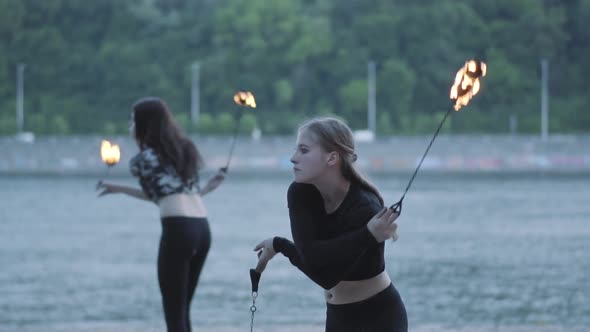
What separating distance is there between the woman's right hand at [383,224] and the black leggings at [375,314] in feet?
1.26

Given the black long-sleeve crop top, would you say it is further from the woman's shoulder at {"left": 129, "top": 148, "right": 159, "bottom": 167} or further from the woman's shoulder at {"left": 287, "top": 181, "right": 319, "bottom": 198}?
the woman's shoulder at {"left": 129, "top": 148, "right": 159, "bottom": 167}

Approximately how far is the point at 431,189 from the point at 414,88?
37574 mm

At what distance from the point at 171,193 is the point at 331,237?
8.42ft

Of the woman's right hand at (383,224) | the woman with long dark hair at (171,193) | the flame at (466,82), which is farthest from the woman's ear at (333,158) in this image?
the woman with long dark hair at (171,193)

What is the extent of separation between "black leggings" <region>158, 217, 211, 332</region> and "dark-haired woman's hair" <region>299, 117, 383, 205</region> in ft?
8.08

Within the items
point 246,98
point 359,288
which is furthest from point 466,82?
point 246,98

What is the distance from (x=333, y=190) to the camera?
13.7 ft

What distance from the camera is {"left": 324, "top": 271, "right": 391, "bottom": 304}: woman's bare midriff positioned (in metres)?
4.22

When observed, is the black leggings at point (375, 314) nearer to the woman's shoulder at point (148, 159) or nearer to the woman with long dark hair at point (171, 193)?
the woman with long dark hair at point (171, 193)

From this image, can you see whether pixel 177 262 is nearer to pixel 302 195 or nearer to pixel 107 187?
pixel 107 187

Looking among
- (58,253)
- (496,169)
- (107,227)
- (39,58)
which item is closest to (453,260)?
(58,253)

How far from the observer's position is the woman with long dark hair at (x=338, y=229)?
160 inches

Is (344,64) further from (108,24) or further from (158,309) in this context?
(158,309)

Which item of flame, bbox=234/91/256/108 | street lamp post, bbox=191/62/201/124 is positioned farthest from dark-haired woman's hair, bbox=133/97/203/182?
street lamp post, bbox=191/62/201/124
